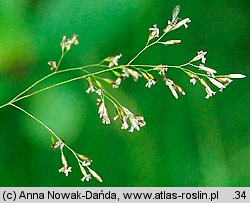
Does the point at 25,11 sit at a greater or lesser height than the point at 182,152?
greater

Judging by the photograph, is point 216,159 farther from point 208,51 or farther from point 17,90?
point 17,90

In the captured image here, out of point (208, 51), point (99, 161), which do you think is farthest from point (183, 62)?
point (99, 161)
